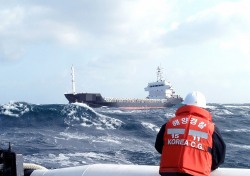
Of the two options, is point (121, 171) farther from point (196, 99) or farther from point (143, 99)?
point (143, 99)

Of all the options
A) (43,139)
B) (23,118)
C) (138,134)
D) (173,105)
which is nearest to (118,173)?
(43,139)

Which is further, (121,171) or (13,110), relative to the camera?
(13,110)

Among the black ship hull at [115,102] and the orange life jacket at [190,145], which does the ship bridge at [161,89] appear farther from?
the orange life jacket at [190,145]

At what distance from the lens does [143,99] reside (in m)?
70.0

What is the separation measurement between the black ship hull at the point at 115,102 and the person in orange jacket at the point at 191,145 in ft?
195

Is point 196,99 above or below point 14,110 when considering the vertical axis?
above

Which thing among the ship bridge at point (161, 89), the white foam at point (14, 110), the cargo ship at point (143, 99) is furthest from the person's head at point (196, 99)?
the ship bridge at point (161, 89)

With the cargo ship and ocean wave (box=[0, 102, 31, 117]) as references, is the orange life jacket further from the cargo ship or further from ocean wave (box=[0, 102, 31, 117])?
the cargo ship

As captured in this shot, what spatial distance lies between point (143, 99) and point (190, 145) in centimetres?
6689

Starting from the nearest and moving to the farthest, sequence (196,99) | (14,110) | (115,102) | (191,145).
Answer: (191,145) < (196,99) < (14,110) < (115,102)

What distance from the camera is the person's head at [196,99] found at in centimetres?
357

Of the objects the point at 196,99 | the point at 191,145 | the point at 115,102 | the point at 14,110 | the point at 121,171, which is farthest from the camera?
the point at 115,102

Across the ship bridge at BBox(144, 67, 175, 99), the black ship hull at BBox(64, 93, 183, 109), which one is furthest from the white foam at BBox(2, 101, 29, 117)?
the ship bridge at BBox(144, 67, 175, 99)

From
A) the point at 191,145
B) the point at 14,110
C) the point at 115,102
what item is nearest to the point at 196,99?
the point at 191,145
